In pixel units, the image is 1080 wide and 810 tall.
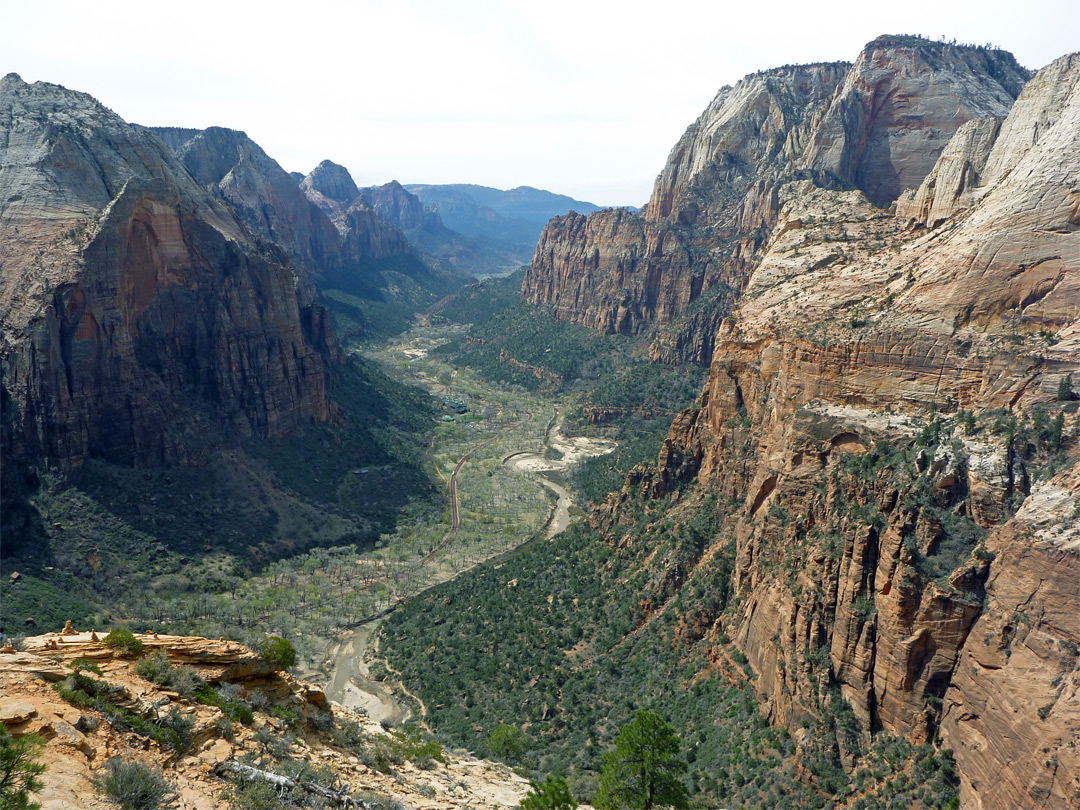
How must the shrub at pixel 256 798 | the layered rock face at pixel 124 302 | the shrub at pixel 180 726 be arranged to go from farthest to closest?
the layered rock face at pixel 124 302, the shrub at pixel 180 726, the shrub at pixel 256 798

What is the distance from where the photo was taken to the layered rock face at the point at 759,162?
11825 centimetres

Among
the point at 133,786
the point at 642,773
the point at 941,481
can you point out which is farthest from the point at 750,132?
the point at 133,786

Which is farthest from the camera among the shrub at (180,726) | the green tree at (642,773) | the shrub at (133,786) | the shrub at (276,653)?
the green tree at (642,773)

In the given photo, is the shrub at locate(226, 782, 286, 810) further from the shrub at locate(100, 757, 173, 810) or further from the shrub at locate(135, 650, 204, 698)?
the shrub at locate(135, 650, 204, 698)

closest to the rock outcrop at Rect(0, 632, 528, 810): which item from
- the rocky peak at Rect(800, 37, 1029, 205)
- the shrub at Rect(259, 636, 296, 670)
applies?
the shrub at Rect(259, 636, 296, 670)

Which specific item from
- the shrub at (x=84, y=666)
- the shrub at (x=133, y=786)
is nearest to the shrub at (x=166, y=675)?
the shrub at (x=84, y=666)

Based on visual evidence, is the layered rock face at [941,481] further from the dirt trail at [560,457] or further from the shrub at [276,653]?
the dirt trail at [560,457]

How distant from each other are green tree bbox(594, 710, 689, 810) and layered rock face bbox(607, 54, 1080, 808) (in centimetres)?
824

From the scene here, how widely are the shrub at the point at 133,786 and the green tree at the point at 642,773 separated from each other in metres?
22.9

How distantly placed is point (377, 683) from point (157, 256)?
60881 millimetres

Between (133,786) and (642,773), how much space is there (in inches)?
970

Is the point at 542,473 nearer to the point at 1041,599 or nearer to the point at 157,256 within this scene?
the point at 157,256

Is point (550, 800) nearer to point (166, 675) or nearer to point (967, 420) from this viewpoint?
point (166, 675)

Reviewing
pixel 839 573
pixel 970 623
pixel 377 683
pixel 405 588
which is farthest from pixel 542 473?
pixel 970 623
